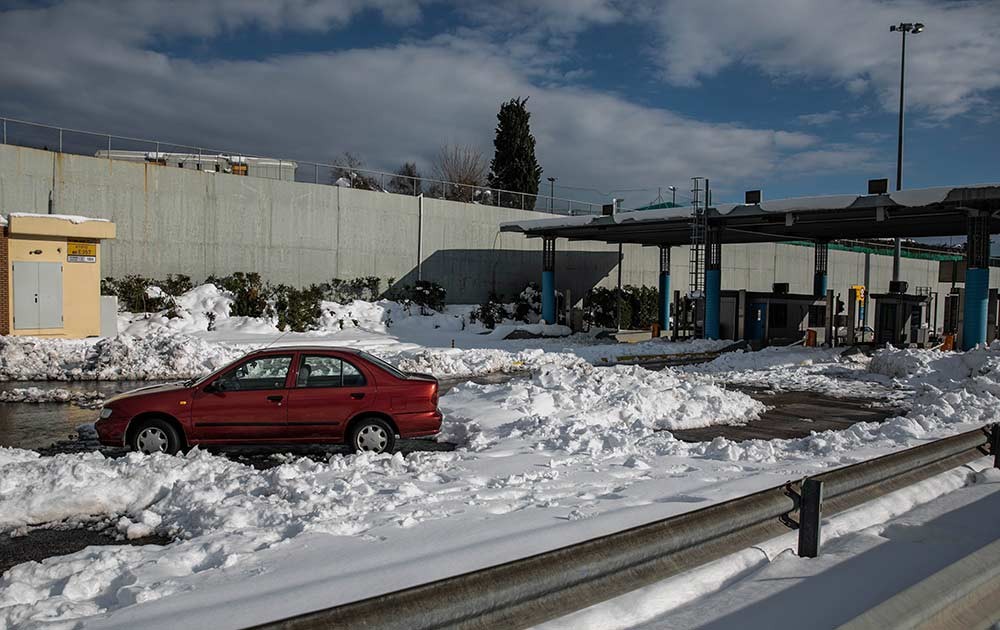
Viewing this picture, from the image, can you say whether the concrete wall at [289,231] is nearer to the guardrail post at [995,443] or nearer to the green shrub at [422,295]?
the green shrub at [422,295]

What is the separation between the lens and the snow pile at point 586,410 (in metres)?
10.4

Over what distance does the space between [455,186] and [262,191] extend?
12080 millimetres

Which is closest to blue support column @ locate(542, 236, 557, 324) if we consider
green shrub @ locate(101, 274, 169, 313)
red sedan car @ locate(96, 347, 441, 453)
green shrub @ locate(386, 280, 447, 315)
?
green shrub @ locate(386, 280, 447, 315)

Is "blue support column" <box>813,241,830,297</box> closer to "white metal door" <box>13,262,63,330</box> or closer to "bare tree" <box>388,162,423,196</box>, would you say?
"bare tree" <box>388,162,423,196</box>

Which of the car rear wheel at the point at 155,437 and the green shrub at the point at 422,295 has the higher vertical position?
the green shrub at the point at 422,295

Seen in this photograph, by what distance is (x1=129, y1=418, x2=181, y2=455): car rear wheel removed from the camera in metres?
9.71

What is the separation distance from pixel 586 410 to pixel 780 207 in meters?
18.9

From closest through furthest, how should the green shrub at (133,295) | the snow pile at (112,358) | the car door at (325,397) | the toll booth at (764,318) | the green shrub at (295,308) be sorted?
the car door at (325,397), the snow pile at (112,358), the green shrub at (133,295), the green shrub at (295,308), the toll booth at (764,318)

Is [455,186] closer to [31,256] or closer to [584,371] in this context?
[31,256]

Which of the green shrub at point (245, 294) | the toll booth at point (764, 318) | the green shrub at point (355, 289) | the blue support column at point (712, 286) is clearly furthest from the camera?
the green shrub at point (355, 289)

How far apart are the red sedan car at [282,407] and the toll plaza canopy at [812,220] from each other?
2096 centimetres

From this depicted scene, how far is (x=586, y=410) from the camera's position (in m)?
12.4

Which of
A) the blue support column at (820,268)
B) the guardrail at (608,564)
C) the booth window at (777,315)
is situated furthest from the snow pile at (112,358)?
the blue support column at (820,268)

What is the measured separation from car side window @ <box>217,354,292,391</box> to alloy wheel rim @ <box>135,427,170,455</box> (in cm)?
96
